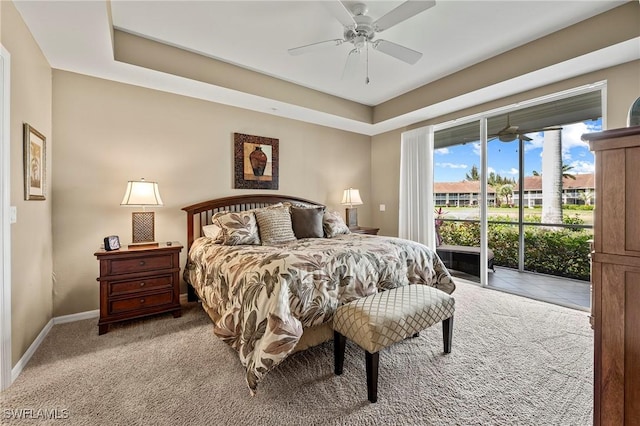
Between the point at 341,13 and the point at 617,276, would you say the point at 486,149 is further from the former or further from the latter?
the point at 617,276

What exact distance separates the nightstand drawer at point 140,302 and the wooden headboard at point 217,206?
30.0 inches

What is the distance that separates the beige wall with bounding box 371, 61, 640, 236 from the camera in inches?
106

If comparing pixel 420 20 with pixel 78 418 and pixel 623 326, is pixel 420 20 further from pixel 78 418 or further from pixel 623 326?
pixel 78 418

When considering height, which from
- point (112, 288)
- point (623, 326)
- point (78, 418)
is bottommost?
point (78, 418)

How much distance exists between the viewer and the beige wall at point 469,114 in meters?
2.70

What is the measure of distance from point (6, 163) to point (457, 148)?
525 cm

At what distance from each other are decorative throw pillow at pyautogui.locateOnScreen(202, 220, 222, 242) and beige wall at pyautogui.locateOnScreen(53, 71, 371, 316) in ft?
1.32

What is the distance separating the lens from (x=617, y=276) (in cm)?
90

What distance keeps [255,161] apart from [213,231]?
131 centimetres

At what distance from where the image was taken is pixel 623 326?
2.92ft

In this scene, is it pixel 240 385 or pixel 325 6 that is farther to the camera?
pixel 325 6

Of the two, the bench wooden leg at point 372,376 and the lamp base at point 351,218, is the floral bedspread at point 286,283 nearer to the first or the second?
the bench wooden leg at point 372,376

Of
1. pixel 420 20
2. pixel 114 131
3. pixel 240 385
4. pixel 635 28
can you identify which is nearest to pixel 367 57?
pixel 420 20

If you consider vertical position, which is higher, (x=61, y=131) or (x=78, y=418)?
(x=61, y=131)
